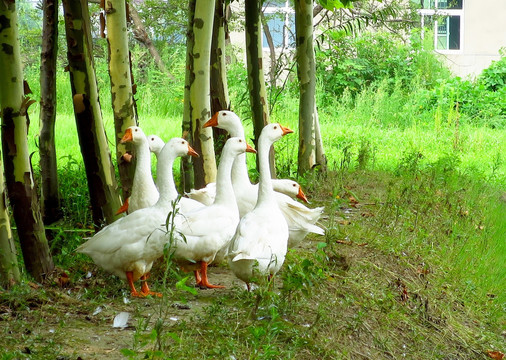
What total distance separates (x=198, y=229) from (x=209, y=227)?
0.28 feet

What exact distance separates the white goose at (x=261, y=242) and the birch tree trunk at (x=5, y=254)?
134 centimetres

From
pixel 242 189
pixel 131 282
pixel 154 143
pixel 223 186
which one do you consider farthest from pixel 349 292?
pixel 154 143

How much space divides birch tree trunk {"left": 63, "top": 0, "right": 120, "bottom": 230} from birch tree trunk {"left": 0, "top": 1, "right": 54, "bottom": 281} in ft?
2.26

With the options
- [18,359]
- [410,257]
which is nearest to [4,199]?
[18,359]

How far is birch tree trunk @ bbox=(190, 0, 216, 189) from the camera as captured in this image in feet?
22.4

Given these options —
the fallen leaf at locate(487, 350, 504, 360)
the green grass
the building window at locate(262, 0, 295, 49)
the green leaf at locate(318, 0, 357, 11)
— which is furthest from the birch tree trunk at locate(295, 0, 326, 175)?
Result: the building window at locate(262, 0, 295, 49)

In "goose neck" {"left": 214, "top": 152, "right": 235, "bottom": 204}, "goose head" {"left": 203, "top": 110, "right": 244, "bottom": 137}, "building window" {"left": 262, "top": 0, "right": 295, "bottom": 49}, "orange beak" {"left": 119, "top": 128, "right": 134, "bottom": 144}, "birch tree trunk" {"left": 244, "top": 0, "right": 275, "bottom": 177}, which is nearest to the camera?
"goose neck" {"left": 214, "top": 152, "right": 235, "bottom": 204}

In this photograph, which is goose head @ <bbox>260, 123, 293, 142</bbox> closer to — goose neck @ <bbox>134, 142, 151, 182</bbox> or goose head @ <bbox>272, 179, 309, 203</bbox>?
goose neck @ <bbox>134, 142, 151, 182</bbox>

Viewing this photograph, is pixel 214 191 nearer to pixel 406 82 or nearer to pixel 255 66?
pixel 255 66

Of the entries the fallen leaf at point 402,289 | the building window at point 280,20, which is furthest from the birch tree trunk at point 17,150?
the building window at point 280,20

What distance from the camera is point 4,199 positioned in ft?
15.9

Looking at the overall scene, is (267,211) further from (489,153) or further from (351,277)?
(489,153)

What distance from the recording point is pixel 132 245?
5078 millimetres

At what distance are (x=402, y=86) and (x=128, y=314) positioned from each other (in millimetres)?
15187
